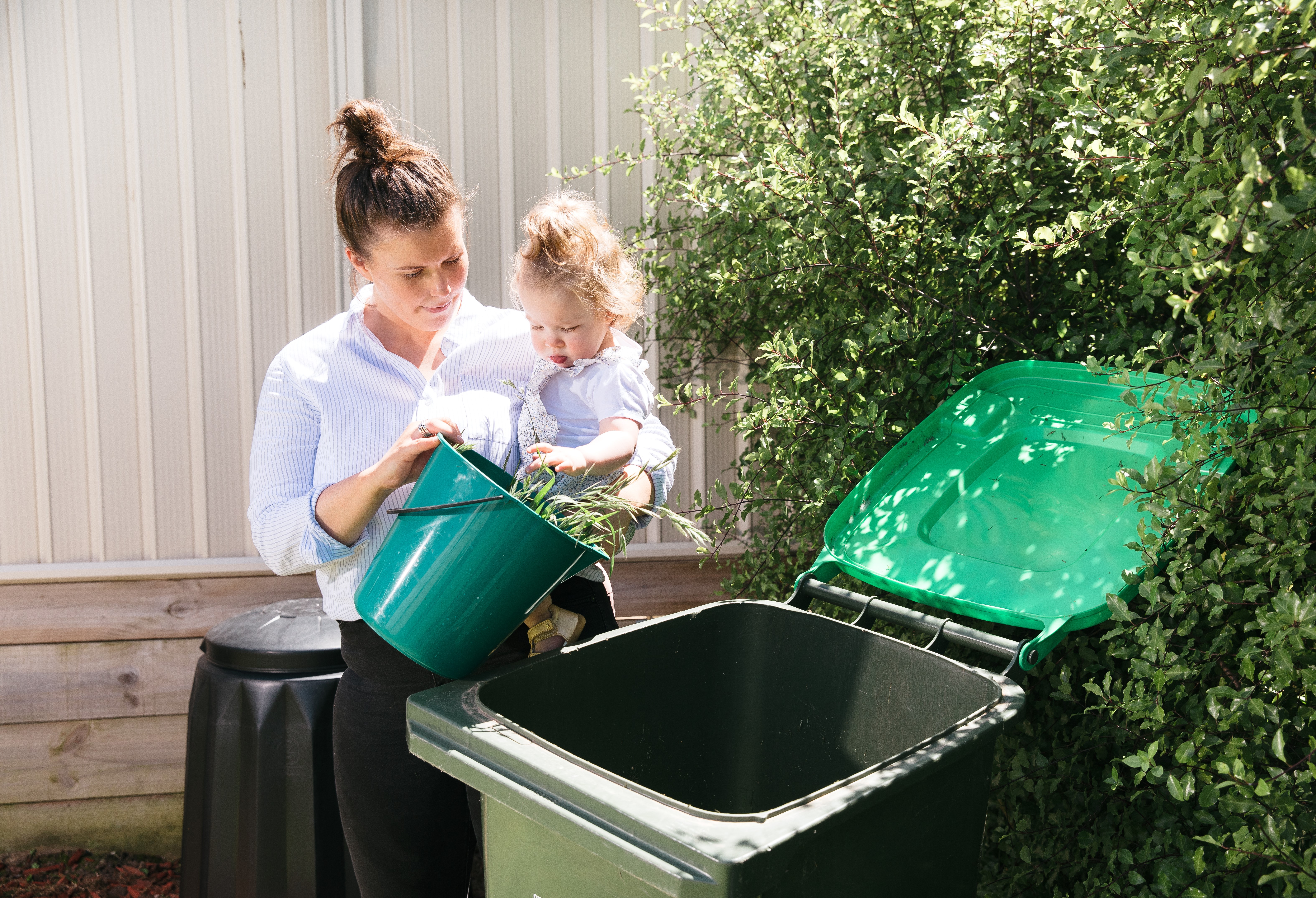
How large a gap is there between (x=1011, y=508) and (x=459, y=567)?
863mm

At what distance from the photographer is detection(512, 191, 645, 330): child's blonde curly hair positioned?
1.56 metres

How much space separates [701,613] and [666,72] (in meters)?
1.21

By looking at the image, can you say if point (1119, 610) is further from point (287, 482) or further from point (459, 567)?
point (287, 482)

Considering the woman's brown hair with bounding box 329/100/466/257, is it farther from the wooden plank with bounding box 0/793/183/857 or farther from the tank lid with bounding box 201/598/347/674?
the wooden plank with bounding box 0/793/183/857

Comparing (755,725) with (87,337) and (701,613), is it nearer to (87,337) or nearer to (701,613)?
(701,613)

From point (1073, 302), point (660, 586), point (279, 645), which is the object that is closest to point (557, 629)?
point (279, 645)

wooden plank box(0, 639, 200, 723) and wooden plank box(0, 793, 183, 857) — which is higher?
wooden plank box(0, 639, 200, 723)

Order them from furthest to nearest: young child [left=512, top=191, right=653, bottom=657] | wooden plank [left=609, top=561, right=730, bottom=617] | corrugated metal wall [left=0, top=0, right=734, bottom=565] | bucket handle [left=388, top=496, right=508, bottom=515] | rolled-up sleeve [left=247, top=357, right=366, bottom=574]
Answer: wooden plank [left=609, top=561, right=730, bottom=617] < corrugated metal wall [left=0, top=0, right=734, bottom=565] < young child [left=512, top=191, right=653, bottom=657] < rolled-up sleeve [left=247, top=357, right=366, bottom=574] < bucket handle [left=388, top=496, right=508, bottom=515]

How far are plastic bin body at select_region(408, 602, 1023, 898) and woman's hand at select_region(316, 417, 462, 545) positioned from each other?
0.29 metres

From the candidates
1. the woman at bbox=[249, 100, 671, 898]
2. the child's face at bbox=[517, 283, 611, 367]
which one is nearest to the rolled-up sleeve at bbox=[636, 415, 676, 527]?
the woman at bbox=[249, 100, 671, 898]

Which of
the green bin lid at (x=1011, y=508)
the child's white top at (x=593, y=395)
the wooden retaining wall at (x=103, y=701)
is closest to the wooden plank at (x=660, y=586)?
the wooden retaining wall at (x=103, y=701)

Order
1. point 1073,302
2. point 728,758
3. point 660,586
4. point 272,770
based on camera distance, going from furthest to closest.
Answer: point 660,586 → point 272,770 → point 1073,302 → point 728,758

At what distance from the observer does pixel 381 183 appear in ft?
4.74

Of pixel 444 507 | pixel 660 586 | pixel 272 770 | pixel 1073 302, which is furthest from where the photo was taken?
pixel 660 586
